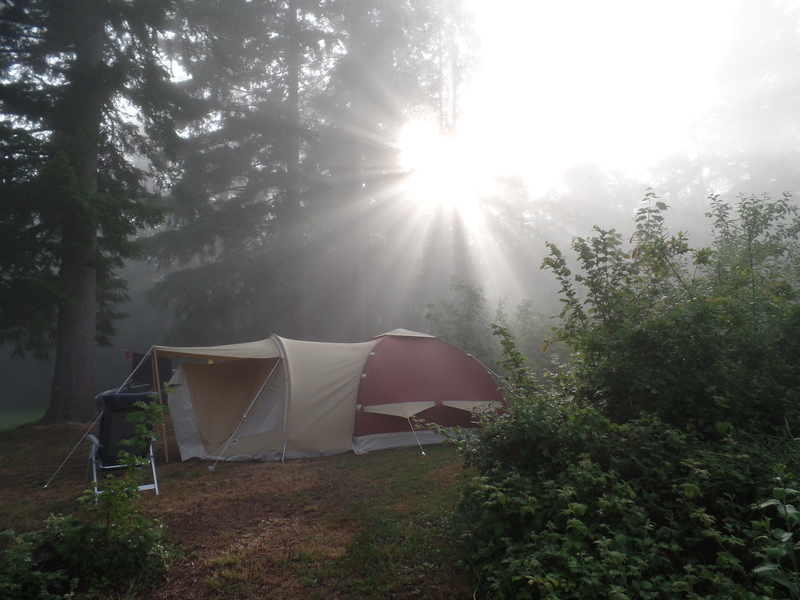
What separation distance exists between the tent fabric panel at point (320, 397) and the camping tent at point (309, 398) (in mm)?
15

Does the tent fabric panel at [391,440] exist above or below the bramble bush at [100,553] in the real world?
below

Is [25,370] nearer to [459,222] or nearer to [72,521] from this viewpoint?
[459,222]

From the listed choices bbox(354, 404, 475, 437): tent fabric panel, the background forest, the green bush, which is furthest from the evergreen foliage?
the green bush

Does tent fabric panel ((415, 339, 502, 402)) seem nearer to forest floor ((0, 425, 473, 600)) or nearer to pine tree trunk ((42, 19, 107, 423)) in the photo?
forest floor ((0, 425, 473, 600))

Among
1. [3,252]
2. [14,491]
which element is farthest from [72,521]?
[3,252]

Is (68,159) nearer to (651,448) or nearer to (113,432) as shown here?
(113,432)

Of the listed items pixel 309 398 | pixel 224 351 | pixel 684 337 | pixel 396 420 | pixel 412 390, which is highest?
pixel 684 337

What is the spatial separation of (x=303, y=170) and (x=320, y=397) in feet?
46.0

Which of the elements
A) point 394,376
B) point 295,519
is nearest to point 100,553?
point 295,519

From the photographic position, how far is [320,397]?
7352 mm

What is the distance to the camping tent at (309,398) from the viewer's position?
23.3 feet

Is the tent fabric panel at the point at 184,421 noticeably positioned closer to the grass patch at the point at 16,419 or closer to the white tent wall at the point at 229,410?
the white tent wall at the point at 229,410

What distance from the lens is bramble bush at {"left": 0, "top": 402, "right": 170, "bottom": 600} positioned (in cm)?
291

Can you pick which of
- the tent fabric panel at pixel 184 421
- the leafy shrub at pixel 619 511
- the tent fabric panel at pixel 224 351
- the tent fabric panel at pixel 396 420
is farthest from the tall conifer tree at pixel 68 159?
the leafy shrub at pixel 619 511
